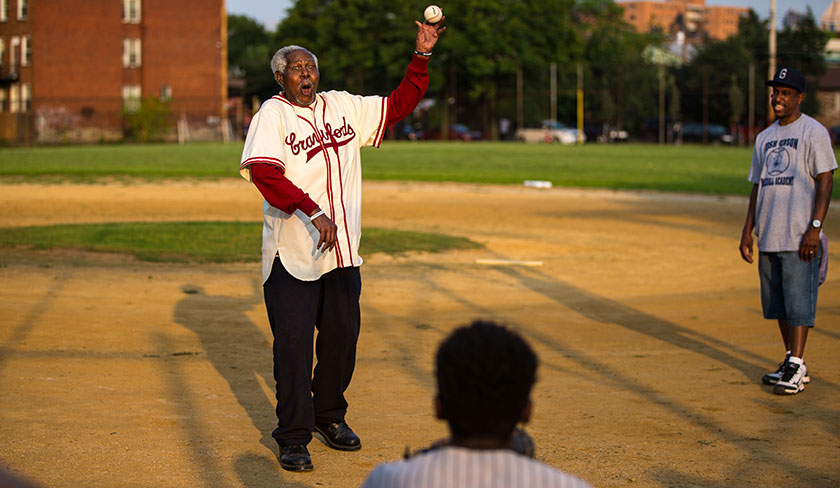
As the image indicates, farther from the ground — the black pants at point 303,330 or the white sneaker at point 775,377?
the black pants at point 303,330

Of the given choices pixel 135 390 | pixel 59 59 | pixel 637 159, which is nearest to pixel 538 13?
pixel 59 59

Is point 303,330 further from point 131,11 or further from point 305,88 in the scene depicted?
point 131,11

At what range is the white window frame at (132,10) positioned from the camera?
67.2m

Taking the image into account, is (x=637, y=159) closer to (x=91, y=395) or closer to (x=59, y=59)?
(x=91, y=395)

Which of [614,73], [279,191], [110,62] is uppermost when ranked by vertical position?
[614,73]

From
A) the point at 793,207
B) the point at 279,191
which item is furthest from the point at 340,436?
the point at 793,207

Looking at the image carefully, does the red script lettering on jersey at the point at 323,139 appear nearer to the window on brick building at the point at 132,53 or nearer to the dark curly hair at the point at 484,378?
the dark curly hair at the point at 484,378

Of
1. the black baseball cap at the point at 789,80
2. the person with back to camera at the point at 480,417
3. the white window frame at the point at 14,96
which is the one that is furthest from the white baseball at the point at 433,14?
the white window frame at the point at 14,96

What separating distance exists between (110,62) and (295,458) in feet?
218

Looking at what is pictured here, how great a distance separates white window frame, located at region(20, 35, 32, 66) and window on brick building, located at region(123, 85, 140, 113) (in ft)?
20.9

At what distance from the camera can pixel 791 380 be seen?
258 inches

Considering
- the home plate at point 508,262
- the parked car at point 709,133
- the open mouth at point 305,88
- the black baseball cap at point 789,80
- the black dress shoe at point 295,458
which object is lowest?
the black dress shoe at point 295,458

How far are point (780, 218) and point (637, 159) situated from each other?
3480 centimetres

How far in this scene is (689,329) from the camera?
29.1ft
